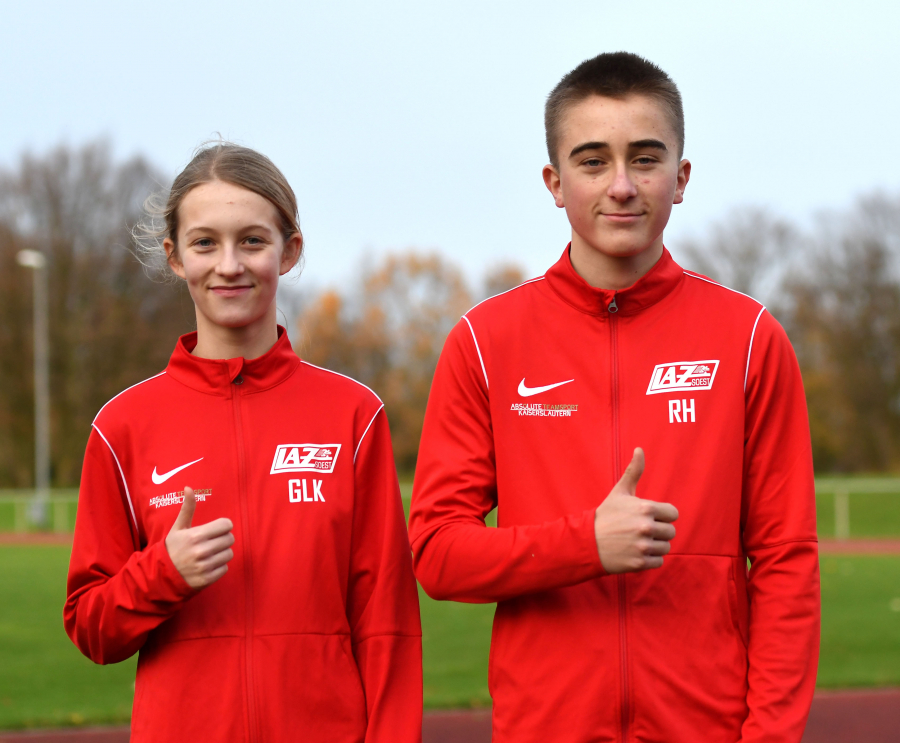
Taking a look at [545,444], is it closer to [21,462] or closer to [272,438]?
[272,438]

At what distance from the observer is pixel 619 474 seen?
232 cm

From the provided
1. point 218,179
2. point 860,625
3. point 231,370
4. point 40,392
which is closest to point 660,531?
point 231,370

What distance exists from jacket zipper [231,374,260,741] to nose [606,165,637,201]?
1.08 metres

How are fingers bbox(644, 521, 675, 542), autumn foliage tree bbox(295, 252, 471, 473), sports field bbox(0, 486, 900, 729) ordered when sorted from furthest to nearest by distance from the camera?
autumn foliage tree bbox(295, 252, 471, 473) → sports field bbox(0, 486, 900, 729) → fingers bbox(644, 521, 675, 542)

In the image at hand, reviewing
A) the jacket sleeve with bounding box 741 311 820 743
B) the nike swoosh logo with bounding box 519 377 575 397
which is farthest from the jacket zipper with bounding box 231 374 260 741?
the jacket sleeve with bounding box 741 311 820 743

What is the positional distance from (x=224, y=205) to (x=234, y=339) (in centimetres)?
36

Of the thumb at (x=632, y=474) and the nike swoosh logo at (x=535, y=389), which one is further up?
the nike swoosh logo at (x=535, y=389)

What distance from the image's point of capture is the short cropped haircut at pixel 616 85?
7.93 ft

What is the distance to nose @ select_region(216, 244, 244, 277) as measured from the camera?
2578mm

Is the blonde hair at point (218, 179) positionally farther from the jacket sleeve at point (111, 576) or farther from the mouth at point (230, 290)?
the jacket sleeve at point (111, 576)

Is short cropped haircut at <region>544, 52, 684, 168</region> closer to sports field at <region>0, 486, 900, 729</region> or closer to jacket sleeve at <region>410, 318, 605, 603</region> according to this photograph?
jacket sleeve at <region>410, 318, 605, 603</region>

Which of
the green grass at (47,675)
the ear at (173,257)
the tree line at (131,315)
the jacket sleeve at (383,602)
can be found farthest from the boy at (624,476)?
the tree line at (131,315)

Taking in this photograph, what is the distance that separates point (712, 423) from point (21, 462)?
32859 mm

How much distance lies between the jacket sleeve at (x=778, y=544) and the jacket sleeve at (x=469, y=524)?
0.42m
